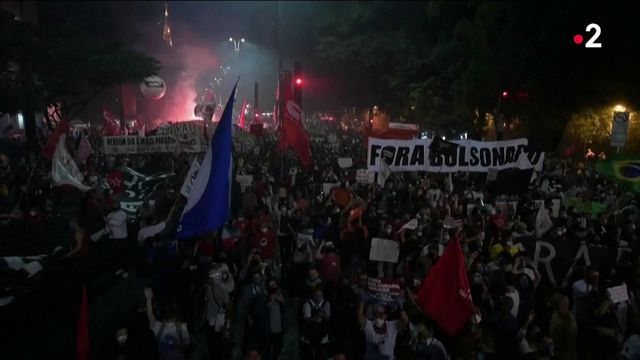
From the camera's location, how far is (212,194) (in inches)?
293

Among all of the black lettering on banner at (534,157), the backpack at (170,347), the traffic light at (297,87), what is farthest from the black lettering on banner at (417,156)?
the backpack at (170,347)

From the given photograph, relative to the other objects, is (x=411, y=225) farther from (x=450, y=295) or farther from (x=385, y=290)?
(x=450, y=295)

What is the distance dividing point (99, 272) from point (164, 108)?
78.5m

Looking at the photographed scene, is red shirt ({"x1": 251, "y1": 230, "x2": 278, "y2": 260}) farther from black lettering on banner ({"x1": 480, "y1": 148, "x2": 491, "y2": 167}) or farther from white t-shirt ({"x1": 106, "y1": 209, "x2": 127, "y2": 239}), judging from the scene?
black lettering on banner ({"x1": 480, "y1": 148, "x2": 491, "y2": 167})

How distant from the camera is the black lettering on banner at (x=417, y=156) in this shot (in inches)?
522

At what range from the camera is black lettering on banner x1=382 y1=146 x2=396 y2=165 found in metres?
13.3

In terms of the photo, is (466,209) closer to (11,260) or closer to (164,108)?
(11,260)

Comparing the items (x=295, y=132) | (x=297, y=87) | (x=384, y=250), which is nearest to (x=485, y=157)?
(x=384, y=250)

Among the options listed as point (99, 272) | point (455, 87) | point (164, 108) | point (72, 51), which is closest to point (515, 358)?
point (99, 272)

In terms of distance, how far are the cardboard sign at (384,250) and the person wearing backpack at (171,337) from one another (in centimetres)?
338

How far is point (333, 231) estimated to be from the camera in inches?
430

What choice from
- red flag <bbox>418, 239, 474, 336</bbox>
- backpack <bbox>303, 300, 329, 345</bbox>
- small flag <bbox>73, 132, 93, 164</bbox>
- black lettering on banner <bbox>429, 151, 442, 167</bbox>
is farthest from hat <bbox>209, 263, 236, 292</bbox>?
small flag <bbox>73, 132, 93, 164</bbox>

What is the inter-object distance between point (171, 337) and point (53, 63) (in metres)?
23.6

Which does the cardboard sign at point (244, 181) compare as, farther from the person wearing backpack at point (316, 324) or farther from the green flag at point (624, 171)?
the person wearing backpack at point (316, 324)
